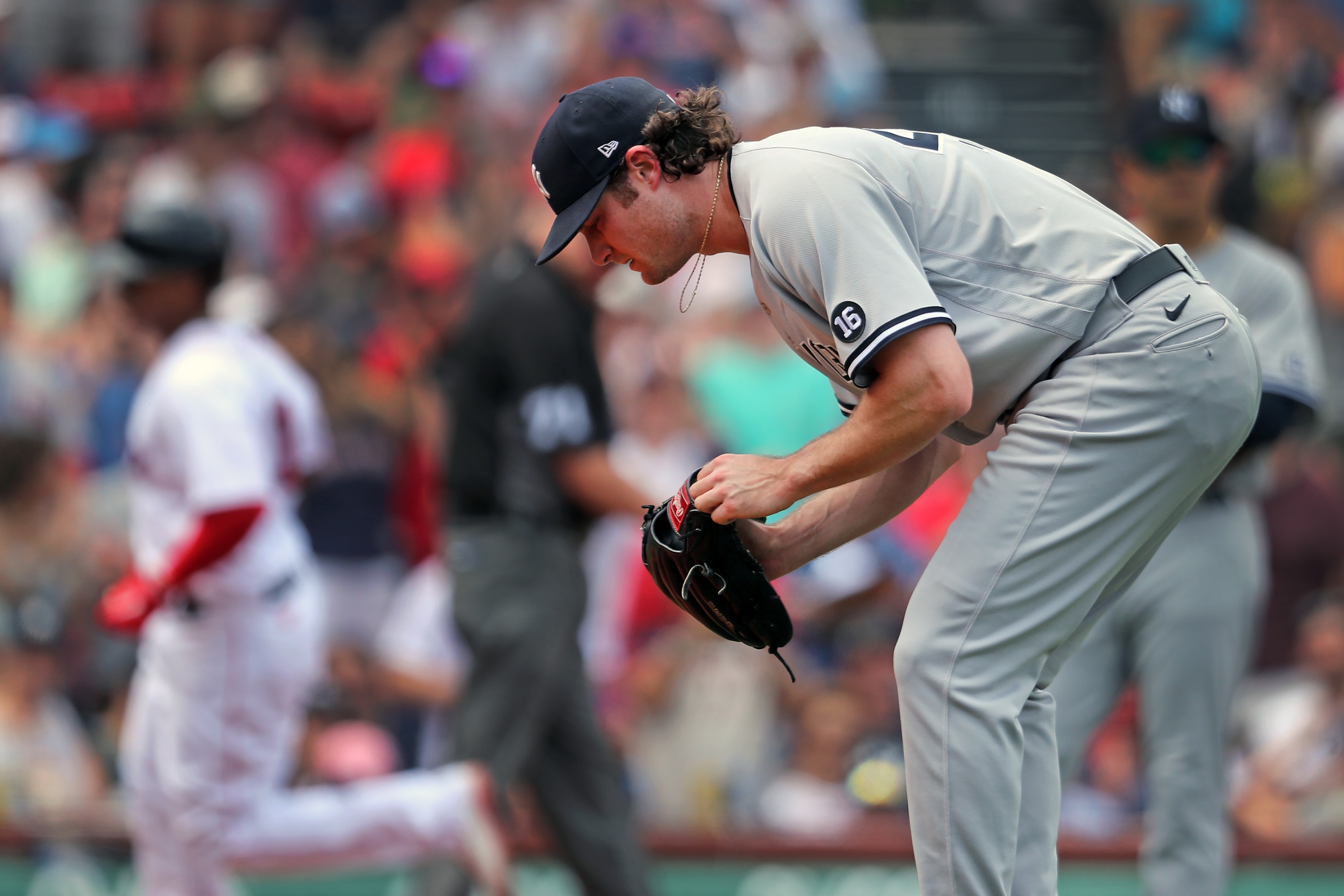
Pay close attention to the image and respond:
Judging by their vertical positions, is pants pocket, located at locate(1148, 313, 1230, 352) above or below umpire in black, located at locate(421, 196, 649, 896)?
above

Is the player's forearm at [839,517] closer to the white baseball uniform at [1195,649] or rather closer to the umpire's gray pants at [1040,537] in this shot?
the umpire's gray pants at [1040,537]

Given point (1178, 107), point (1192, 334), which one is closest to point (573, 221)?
point (1192, 334)

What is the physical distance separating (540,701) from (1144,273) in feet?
10.0

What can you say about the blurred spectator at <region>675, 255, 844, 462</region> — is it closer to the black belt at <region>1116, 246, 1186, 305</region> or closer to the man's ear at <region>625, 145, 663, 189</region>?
the black belt at <region>1116, 246, 1186, 305</region>

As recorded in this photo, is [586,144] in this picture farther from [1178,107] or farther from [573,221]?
[1178,107]

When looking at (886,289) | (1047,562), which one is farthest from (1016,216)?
(1047,562)

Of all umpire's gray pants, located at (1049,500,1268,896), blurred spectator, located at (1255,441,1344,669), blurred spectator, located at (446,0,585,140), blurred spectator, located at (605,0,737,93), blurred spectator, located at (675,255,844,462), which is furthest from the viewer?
blurred spectator, located at (446,0,585,140)

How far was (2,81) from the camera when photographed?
41.5 feet

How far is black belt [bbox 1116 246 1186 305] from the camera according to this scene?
3404 mm

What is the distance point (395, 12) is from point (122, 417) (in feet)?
17.2

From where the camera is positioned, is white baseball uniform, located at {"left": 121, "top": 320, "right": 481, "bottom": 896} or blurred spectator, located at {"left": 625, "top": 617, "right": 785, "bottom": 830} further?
blurred spectator, located at {"left": 625, "top": 617, "right": 785, "bottom": 830}

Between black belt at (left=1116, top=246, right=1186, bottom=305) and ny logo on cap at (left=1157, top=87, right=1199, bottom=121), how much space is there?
175 cm

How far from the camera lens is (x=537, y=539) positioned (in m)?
5.91

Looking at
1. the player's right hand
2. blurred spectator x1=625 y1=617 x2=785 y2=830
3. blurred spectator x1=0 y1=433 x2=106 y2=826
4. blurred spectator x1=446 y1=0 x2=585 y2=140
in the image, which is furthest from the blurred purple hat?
the player's right hand
